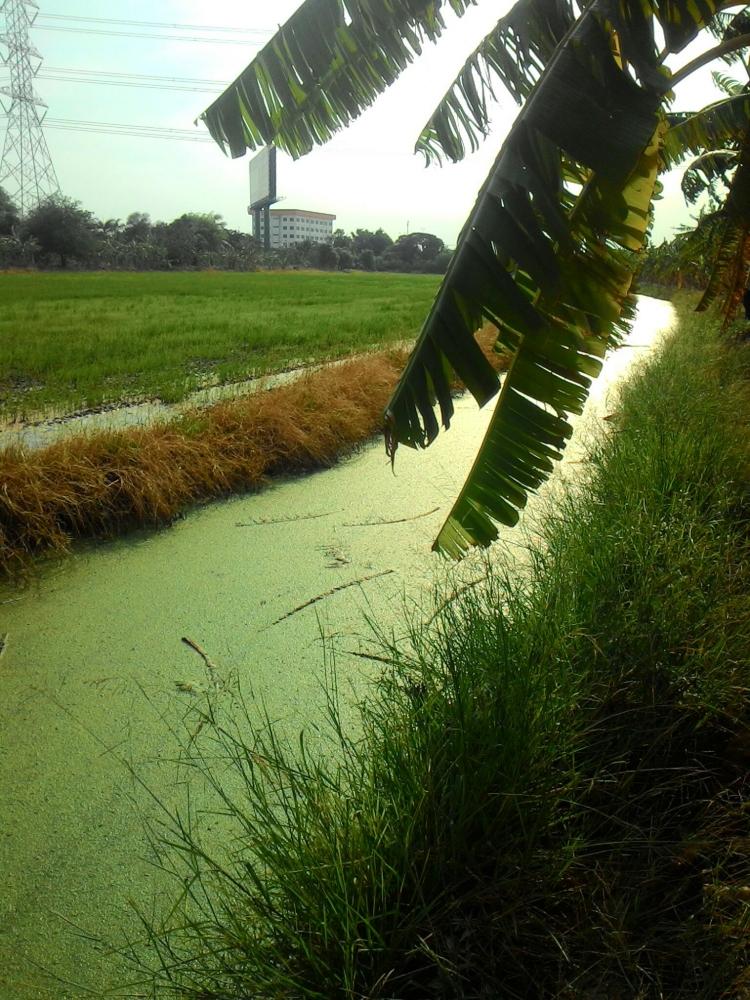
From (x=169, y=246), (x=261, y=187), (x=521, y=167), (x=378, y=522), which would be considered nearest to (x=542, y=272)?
(x=521, y=167)

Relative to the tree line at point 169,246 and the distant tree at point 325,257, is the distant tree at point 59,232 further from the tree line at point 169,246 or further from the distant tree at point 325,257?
the distant tree at point 325,257

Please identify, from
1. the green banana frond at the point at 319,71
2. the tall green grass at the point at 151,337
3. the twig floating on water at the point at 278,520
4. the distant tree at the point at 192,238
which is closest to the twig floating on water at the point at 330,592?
the twig floating on water at the point at 278,520

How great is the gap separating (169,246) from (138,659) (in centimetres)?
2327

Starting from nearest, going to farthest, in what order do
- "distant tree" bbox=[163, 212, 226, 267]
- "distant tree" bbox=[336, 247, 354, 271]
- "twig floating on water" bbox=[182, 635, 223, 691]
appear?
"twig floating on water" bbox=[182, 635, 223, 691] < "distant tree" bbox=[163, 212, 226, 267] < "distant tree" bbox=[336, 247, 354, 271]

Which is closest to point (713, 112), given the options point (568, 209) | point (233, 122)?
point (568, 209)

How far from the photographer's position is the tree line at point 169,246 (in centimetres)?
1703

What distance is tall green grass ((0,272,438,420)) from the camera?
4.30 meters

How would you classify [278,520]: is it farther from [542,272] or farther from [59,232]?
[59,232]

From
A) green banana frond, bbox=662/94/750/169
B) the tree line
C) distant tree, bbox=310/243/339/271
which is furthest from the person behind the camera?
distant tree, bbox=310/243/339/271

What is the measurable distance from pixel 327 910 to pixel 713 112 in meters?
2.48

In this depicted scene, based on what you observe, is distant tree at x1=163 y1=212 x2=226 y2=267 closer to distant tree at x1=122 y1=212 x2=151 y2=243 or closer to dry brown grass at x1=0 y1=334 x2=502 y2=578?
distant tree at x1=122 y1=212 x2=151 y2=243

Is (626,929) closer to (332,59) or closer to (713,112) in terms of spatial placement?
(332,59)

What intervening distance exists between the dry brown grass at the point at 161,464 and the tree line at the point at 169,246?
5046 millimetres

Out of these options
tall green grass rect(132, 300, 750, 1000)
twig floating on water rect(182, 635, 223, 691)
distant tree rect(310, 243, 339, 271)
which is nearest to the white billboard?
twig floating on water rect(182, 635, 223, 691)
